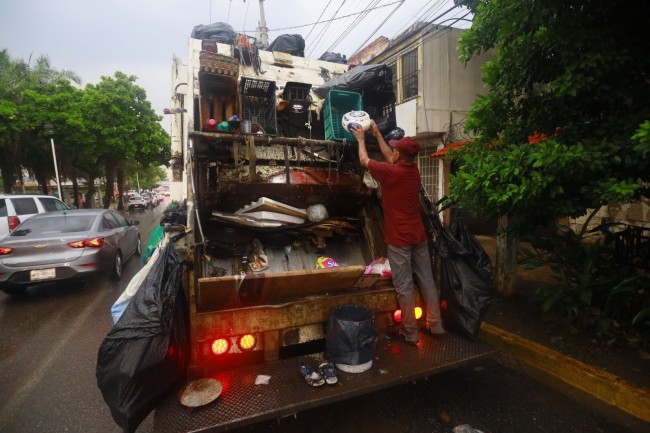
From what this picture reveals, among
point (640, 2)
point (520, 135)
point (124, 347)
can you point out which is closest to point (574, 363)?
Result: point (520, 135)

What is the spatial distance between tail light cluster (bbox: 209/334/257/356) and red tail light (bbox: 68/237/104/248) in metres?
4.30

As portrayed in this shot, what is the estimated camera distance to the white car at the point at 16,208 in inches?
289

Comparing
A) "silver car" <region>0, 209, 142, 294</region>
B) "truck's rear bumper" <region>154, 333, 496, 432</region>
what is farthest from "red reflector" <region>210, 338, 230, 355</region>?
"silver car" <region>0, 209, 142, 294</region>

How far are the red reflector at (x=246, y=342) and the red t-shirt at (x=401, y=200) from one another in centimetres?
134

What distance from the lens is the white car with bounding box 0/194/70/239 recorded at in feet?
24.1

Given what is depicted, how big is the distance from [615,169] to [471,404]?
2.02 metres

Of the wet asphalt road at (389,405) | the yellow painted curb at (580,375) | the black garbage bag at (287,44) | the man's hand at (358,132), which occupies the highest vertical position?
the black garbage bag at (287,44)

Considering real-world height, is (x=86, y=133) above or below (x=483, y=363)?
above

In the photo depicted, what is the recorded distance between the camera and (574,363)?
272 centimetres

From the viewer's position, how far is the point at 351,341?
2.17m

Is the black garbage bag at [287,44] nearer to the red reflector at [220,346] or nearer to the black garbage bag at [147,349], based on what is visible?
the black garbage bag at [147,349]

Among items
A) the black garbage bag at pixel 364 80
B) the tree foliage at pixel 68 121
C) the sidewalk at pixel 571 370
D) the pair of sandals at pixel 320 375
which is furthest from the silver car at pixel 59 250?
the tree foliage at pixel 68 121

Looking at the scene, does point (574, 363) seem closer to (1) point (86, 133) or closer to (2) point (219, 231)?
(2) point (219, 231)

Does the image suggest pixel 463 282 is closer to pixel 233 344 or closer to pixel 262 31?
pixel 233 344
